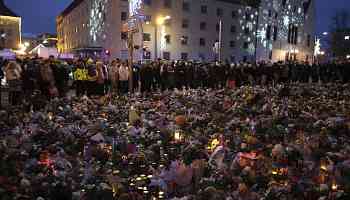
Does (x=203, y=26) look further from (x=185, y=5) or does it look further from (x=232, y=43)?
(x=232, y=43)

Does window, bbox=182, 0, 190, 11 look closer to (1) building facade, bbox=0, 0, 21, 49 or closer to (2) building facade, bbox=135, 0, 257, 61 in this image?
(2) building facade, bbox=135, 0, 257, 61

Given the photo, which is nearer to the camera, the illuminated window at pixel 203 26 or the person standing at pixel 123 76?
the person standing at pixel 123 76

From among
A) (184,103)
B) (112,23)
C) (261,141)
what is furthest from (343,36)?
(261,141)

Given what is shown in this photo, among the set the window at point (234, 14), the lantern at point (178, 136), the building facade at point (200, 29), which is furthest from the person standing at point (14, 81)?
the window at point (234, 14)

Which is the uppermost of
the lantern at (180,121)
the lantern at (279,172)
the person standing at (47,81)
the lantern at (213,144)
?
the person standing at (47,81)

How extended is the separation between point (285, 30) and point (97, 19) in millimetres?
32886

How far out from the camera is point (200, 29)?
194 feet

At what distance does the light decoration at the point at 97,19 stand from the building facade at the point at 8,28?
2570cm

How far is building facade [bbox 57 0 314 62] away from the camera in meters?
49.7

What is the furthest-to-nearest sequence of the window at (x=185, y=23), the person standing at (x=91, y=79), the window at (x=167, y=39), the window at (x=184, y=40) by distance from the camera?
1. the window at (x=185, y=23)
2. the window at (x=184, y=40)
3. the window at (x=167, y=39)
4. the person standing at (x=91, y=79)

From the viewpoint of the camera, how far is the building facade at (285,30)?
65.9 m

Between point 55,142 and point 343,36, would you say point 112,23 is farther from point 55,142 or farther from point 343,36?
point 343,36

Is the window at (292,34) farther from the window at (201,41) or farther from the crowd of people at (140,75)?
the crowd of people at (140,75)

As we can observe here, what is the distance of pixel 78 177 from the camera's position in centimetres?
569
